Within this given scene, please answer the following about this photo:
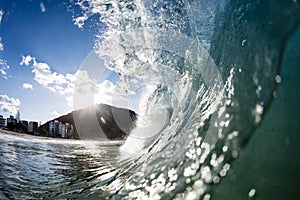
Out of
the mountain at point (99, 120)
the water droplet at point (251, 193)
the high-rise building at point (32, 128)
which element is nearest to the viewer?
the water droplet at point (251, 193)

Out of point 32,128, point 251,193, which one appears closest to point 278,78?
point 251,193

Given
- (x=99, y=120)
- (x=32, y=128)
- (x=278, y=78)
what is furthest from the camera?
(x=99, y=120)

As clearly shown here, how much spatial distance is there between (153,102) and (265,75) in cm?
928

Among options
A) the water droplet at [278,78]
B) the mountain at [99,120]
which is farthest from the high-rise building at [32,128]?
the water droplet at [278,78]

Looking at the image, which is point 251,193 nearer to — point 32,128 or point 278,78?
point 278,78

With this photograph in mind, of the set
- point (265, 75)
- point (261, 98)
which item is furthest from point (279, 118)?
point (265, 75)

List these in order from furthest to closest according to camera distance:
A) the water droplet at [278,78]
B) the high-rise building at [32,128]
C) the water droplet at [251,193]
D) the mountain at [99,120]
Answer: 1. the mountain at [99,120]
2. the high-rise building at [32,128]
3. the water droplet at [278,78]
4. the water droplet at [251,193]

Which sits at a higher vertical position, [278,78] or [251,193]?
[278,78]

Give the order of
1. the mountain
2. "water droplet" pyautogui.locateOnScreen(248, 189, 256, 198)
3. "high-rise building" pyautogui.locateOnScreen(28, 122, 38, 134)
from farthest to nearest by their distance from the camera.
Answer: the mountain → "high-rise building" pyautogui.locateOnScreen(28, 122, 38, 134) → "water droplet" pyautogui.locateOnScreen(248, 189, 256, 198)

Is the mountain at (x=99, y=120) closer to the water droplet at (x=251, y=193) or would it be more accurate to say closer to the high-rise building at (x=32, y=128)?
the high-rise building at (x=32, y=128)

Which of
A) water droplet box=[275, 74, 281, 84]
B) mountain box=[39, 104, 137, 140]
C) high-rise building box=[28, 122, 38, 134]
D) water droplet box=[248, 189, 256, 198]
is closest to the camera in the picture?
water droplet box=[248, 189, 256, 198]

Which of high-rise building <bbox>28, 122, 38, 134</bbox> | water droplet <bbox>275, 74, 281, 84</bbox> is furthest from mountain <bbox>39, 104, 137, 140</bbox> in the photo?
water droplet <bbox>275, 74, 281, 84</bbox>

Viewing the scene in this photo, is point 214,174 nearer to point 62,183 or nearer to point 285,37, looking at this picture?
point 285,37

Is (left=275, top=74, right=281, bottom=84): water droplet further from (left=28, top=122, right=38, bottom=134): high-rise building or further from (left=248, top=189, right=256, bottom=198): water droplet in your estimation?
(left=28, top=122, right=38, bottom=134): high-rise building
